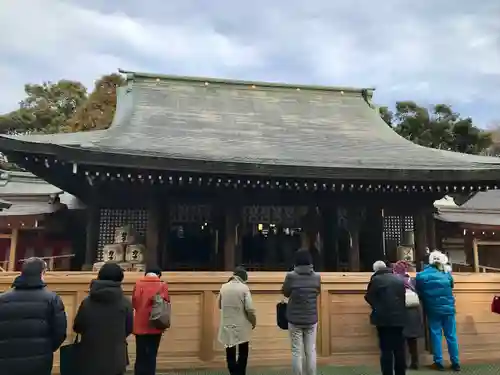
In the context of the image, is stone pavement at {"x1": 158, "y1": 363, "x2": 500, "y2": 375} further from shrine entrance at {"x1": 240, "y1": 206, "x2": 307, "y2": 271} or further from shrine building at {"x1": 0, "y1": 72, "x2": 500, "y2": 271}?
shrine entrance at {"x1": 240, "y1": 206, "x2": 307, "y2": 271}

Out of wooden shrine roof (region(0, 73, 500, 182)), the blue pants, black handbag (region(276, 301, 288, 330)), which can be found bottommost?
the blue pants

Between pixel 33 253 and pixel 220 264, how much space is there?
19.7 feet

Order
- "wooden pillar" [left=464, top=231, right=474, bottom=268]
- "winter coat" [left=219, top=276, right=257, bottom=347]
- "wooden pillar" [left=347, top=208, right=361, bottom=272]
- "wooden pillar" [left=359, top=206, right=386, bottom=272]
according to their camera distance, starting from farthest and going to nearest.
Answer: "wooden pillar" [left=464, top=231, right=474, bottom=268] < "wooden pillar" [left=359, top=206, right=386, bottom=272] < "wooden pillar" [left=347, top=208, right=361, bottom=272] < "winter coat" [left=219, top=276, right=257, bottom=347]

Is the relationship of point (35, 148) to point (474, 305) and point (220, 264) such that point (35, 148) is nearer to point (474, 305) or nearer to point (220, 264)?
point (220, 264)

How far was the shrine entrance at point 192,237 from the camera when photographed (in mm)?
9773

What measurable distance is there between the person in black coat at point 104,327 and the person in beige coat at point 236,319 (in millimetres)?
1274

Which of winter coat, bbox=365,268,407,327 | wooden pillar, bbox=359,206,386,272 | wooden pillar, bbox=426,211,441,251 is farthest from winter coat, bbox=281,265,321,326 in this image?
wooden pillar, bbox=426,211,441,251

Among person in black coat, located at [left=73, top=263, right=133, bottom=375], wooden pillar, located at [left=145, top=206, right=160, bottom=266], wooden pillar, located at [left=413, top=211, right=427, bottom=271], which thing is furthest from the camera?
wooden pillar, located at [left=413, top=211, right=427, bottom=271]

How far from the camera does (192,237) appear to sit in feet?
32.5

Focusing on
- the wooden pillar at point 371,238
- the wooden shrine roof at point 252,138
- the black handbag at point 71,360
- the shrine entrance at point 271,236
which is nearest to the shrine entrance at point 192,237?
the shrine entrance at point 271,236

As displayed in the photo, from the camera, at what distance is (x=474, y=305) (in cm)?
642

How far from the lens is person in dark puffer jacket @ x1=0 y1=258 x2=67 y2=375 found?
3.34m

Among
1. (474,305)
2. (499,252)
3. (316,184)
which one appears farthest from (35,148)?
(499,252)

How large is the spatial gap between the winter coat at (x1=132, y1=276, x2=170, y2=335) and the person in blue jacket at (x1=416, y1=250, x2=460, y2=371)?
3330 millimetres
